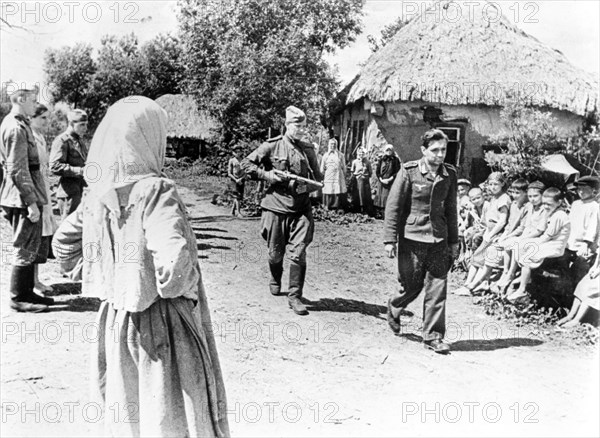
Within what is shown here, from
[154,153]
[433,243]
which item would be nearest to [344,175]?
[433,243]

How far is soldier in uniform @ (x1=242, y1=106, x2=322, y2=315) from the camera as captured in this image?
5.27 meters

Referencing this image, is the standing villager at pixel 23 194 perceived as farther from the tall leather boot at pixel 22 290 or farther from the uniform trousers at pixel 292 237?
the uniform trousers at pixel 292 237

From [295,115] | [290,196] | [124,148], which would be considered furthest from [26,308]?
[124,148]

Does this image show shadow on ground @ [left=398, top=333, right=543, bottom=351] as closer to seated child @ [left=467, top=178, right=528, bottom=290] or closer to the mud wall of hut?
seated child @ [left=467, top=178, right=528, bottom=290]

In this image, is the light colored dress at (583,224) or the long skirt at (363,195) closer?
the light colored dress at (583,224)

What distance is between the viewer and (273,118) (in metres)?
10.5

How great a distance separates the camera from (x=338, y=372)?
4.08 meters

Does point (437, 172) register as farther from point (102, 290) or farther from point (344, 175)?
point (344, 175)

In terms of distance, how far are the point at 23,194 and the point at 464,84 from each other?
8.40m

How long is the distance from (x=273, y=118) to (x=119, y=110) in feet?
27.0

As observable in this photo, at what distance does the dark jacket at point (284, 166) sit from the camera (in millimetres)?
5312

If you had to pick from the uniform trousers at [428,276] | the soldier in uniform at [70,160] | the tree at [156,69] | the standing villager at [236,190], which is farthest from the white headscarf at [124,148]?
the tree at [156,69]

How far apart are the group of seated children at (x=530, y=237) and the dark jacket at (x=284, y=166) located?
216 cm

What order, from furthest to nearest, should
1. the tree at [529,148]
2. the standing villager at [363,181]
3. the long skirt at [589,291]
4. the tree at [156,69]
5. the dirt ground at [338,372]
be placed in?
the tree at [156,69]
the standing villager at [363,181]
the tree at [529,148]
the long skirt at [589,291]
the dirt ground at [338,372]
